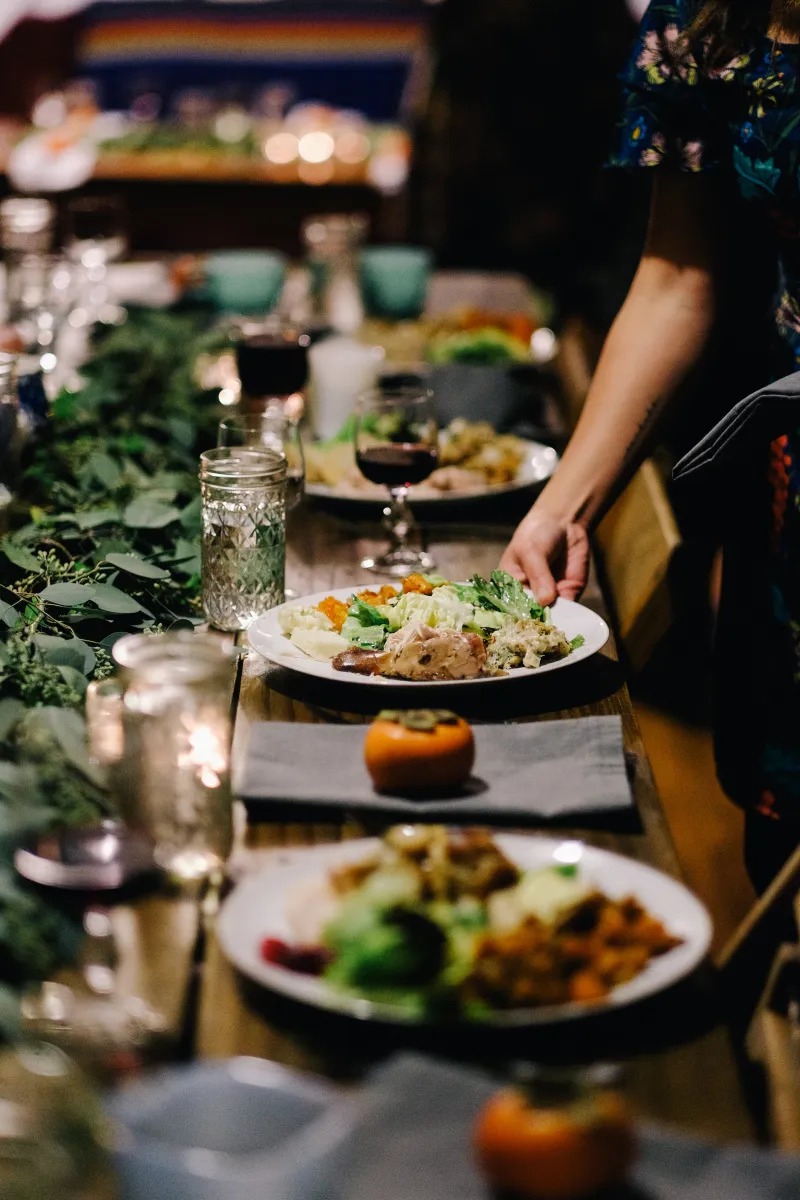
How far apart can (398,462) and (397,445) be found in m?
0.02

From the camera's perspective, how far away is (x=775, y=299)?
1659mm

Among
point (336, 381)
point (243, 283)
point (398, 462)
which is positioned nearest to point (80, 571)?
point (398, 462)

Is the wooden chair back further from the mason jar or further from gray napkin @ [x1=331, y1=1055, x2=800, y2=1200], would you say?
the mason jar

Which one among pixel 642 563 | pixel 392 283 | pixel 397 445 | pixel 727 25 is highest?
pixel 727 25

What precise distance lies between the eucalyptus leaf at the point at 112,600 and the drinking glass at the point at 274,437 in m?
0.37

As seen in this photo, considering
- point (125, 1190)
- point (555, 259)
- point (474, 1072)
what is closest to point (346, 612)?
point (474, 1072)

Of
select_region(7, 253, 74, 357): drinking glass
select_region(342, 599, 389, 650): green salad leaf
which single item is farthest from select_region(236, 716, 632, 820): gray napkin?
select_region(7, 253, 74, 357): drinking glass

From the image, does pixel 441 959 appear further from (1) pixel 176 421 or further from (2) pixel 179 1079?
(1) pixel 176 421

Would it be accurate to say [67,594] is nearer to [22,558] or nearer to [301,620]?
[22,558]

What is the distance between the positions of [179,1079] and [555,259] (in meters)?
7.30

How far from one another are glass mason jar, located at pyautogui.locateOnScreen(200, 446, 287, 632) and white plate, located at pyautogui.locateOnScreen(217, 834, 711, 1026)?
0.54m

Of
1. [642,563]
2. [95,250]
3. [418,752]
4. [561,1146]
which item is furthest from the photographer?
[95,250]

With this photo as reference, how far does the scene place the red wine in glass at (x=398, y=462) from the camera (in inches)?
71.0

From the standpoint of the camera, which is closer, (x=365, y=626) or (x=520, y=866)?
(x=520, y=866)
